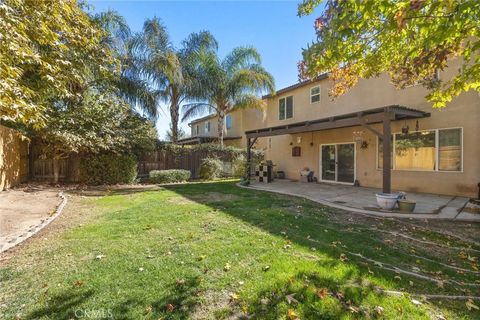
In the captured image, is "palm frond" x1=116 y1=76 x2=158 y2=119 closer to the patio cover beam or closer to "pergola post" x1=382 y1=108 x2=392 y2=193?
the patio cover beam

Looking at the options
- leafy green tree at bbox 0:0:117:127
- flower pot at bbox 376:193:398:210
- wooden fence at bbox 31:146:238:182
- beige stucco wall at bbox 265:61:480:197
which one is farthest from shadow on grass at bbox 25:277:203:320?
wooden fence at bbox 31:146:238:182

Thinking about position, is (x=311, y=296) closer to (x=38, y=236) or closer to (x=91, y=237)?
(x=91, y=237)

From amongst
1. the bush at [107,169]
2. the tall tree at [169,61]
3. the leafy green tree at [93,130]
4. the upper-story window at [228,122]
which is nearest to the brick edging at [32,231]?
the leafy green tree at [93,130]

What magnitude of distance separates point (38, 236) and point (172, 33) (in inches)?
559

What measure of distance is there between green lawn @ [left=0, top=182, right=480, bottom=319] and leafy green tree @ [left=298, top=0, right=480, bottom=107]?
285cm

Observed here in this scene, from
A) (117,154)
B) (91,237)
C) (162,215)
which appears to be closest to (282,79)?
(117,154)

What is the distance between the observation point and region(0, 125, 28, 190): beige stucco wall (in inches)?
366

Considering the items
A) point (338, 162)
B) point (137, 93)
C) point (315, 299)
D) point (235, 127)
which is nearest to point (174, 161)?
point (137, 93)

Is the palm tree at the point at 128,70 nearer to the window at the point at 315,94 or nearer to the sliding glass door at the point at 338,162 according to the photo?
the window at the point at 315,94

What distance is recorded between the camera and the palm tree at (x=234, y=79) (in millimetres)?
16047

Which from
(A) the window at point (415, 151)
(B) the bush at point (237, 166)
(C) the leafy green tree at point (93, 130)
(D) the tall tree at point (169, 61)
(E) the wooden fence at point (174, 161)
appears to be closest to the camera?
(A) the window at point (415, 151)

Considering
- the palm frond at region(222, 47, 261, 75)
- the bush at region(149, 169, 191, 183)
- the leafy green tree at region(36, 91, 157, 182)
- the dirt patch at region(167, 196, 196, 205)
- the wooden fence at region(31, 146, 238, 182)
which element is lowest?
the dirt patch at region(167, 196, 196, 205)

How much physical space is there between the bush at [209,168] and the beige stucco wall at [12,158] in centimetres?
826

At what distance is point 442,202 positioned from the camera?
25.3 feet
